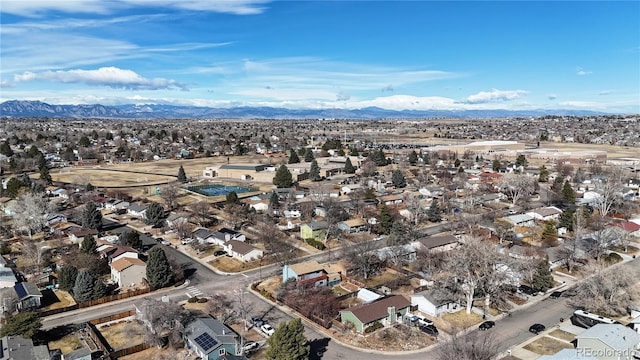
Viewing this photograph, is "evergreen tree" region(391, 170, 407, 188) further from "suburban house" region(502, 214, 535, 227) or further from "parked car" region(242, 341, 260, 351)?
"parked car" region(242, 341, 260, 351)

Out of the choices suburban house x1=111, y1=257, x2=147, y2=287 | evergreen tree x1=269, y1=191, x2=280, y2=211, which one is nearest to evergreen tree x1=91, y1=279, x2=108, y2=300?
suburban house x1=111, y1=257, x2=147, y2=287

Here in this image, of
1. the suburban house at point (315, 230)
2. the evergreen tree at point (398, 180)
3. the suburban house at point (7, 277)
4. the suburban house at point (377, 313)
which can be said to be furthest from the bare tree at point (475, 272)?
the evergreen tree at point (398, 180)

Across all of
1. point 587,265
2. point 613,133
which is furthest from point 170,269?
point 613,133

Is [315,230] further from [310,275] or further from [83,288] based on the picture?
[83,288]

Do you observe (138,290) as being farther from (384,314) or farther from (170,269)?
(384,314)

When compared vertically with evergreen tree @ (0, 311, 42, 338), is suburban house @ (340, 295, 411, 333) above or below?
below

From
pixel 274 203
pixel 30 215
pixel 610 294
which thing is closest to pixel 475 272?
pixel 610 294
